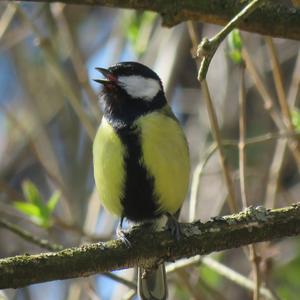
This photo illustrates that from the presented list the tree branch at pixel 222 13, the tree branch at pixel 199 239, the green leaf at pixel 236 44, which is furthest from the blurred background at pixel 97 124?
the tree branch at pixel 199 239

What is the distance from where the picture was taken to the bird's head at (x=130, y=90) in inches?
105

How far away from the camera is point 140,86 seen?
278 cm

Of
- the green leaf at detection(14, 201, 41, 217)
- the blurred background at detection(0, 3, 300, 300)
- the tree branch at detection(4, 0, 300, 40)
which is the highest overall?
the blurred background at detection(0, 3, 300, 300)

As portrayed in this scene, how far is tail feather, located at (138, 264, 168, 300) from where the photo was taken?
2.66 meters

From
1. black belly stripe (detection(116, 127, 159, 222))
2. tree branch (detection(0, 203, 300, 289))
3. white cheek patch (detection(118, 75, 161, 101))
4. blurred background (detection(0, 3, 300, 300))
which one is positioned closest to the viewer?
tree branch (detection(0, 203, 300, 289))

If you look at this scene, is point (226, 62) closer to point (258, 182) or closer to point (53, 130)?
point (258, 182)

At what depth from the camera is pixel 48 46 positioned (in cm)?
Result: 302

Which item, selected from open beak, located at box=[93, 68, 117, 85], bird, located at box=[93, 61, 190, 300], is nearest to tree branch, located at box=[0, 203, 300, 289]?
bird, located at box=[93, 61, 190, 300]

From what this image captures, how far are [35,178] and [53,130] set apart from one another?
1.07 ft

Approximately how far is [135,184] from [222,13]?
2.21ft

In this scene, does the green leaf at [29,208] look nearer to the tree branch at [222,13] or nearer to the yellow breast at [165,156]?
the yellow breast at [165,156]

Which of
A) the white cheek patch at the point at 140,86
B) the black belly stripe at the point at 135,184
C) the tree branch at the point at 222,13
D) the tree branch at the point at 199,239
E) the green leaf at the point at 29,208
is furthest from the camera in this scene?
the white cheek patch at the point at 140,86

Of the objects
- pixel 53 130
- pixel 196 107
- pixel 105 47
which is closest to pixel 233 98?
pixel 196 107

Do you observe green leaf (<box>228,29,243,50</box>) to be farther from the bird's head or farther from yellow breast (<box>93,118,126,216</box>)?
yellow breast (<box>93,118,126,216</box>)
